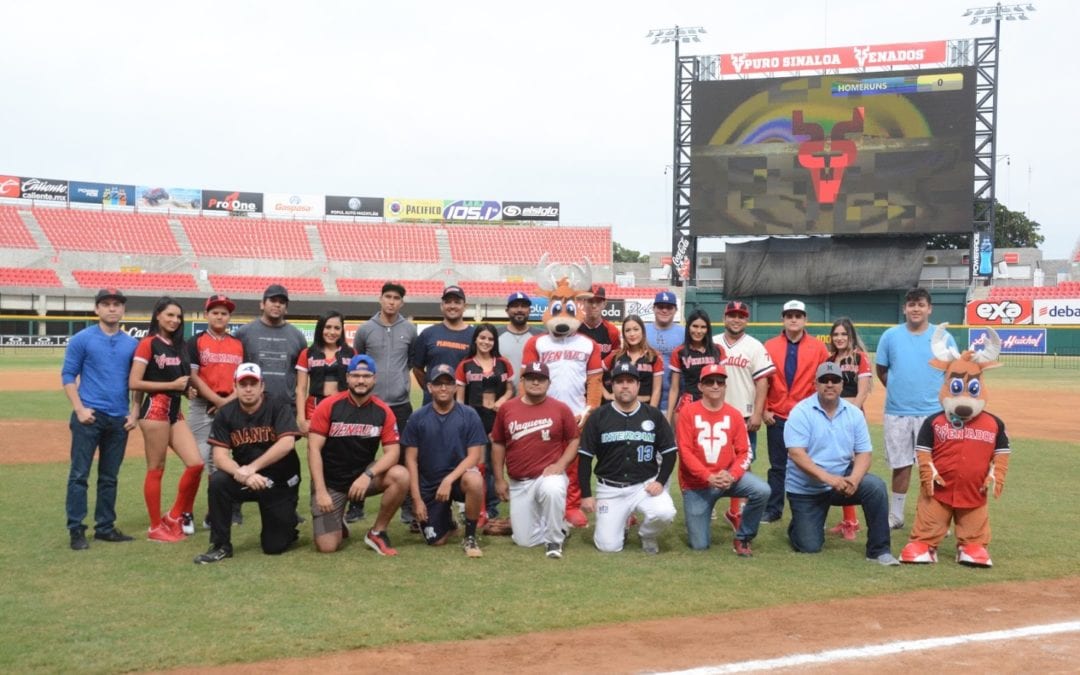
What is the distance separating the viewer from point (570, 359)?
24.0 ft

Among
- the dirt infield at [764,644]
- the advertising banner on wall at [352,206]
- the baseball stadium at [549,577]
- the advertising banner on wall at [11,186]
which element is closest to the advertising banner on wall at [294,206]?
the advertising banner on wall at [352,206]

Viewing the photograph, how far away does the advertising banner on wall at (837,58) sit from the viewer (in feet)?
133

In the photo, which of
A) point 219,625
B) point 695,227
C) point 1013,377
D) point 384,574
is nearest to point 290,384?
point 384,574

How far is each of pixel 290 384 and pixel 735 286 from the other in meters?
40.3

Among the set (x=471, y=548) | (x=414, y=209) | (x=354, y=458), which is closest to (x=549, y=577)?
(x=471, y=548)

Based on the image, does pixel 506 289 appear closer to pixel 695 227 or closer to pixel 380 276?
pixel 380 276

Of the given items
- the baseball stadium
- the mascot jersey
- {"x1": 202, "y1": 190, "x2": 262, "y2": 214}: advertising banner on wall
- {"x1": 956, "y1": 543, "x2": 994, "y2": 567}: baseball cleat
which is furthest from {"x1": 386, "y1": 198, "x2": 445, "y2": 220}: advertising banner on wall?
{"x1": 956, "y1": 543, "x2": 994, "y2": 567}: baseball cleat

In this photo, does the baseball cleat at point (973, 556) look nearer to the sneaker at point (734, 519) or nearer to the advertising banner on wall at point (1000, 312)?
the sneaker at point (734, 519)

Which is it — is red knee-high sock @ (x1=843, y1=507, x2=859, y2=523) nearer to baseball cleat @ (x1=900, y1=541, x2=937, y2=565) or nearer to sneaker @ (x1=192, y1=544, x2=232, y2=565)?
baseball cleat @ (x1=900, y1=541, x2=937, y2=565)

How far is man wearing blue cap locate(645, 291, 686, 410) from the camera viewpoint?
7.75m

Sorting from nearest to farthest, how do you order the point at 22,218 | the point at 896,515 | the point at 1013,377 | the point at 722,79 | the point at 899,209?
1. the point at 896,515
2. the point at 1013,377
3. the point at 899,209
4. the point at 722,79
5. the point at 22,218

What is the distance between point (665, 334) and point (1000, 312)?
38434 mm

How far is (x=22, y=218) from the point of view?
51.9 m

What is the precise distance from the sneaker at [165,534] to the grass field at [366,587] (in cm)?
15
